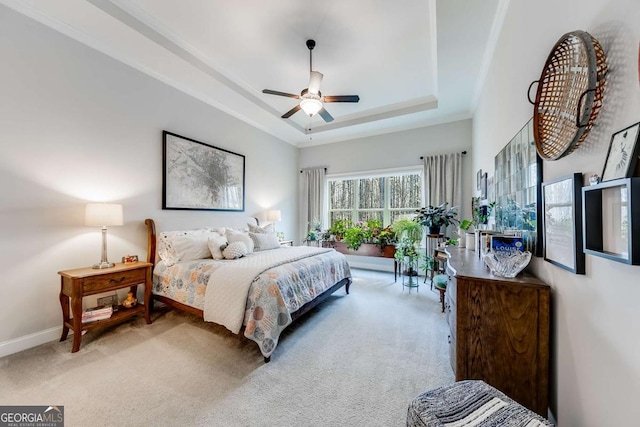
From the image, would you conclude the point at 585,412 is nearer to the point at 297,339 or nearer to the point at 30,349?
the point at 297,339

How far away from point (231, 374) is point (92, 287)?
1610 mm

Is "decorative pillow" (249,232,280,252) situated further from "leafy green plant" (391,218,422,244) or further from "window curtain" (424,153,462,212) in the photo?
"window curtain" (424,153,462,212)

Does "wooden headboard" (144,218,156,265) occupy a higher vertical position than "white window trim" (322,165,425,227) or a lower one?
lower

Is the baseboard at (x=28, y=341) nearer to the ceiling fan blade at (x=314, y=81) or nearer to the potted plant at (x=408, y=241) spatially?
the ceiling fan blade at (x=314, y=81)

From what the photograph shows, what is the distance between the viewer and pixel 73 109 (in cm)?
251

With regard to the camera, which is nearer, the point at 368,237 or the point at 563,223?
the point at 563,223

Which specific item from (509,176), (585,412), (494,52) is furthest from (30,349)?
(494,52)

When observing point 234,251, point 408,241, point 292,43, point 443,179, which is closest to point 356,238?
point 408,241

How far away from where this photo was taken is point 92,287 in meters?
2.28

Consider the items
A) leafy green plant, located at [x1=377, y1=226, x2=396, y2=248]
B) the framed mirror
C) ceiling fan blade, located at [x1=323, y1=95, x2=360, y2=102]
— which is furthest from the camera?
leafy green plant, located at [x1=377, y1=226, x2=396, y2=248]

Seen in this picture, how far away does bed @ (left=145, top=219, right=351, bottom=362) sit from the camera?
6.95 feet

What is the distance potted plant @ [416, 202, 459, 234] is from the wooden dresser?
2.66m

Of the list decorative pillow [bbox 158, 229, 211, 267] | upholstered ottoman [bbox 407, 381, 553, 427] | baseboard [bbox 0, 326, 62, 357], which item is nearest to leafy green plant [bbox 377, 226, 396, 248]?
decorative pillow [bbox 158, 229, 211, 267]

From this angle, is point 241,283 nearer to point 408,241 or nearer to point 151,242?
point 151,242
